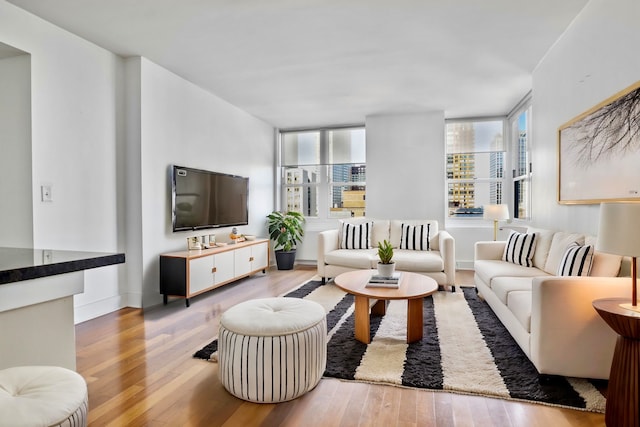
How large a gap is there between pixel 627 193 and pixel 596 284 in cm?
78

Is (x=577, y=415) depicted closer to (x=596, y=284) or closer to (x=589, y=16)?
(x=596, y=284)

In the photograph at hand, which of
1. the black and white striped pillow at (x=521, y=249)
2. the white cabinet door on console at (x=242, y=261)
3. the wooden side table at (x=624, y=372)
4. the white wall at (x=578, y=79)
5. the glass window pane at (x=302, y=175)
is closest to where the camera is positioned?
the wooden side table at (x=624, y=372)

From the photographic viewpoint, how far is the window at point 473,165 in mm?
5891

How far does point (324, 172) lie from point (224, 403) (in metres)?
5.03

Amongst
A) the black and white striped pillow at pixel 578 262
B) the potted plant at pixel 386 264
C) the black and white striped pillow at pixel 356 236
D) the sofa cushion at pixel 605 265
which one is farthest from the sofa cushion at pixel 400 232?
the sofa cushion at pixel 605 265

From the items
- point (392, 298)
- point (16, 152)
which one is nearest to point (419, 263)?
point (392, 298)

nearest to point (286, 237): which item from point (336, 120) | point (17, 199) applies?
point (336, 120)

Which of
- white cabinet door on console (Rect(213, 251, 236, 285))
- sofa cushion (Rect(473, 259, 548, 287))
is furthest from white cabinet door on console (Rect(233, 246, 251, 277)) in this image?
sofa cushion (Rect(473, 259, 548, 287))

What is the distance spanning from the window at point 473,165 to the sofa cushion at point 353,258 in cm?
219

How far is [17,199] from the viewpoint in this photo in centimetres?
292

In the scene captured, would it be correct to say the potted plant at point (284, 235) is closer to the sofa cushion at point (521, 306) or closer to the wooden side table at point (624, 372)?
the sofa cushion at point (521, 306)

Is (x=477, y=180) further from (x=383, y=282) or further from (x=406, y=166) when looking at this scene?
(x=383, y=282)

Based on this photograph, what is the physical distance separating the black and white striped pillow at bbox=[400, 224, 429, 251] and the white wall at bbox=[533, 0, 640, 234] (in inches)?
49.7

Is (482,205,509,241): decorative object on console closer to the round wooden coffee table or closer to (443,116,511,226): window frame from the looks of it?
(443,116,511,226): window frame
